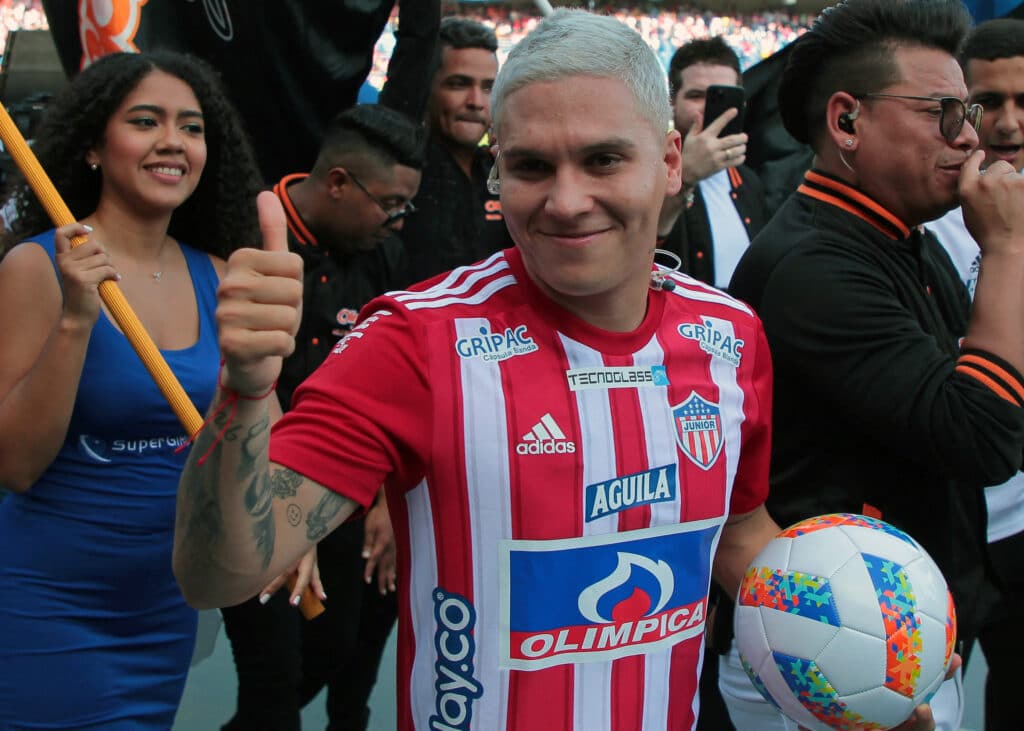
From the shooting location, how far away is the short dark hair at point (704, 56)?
174 inches

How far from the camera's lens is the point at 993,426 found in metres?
2.03

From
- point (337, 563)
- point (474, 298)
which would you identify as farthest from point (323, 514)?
point (337, 563)

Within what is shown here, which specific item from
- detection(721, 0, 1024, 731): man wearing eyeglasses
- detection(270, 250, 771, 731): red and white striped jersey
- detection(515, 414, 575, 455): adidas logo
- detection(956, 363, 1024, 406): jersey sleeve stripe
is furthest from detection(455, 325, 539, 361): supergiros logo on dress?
detection(956, 363, 1024, 406): jersey sleeve stripe

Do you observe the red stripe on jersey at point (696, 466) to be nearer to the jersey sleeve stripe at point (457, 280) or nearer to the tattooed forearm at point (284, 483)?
the jersey sleeve stripe at point (457, 280)

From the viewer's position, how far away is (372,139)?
3773mm

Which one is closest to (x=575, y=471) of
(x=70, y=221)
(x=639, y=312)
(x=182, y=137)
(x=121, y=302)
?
(x=639, y=312)

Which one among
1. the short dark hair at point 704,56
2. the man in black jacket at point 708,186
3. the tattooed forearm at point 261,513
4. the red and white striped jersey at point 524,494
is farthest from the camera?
the short dark hair at point 704,56

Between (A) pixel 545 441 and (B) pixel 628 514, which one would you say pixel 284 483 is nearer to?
(A) pixel 545 441

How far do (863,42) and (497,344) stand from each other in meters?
1.22

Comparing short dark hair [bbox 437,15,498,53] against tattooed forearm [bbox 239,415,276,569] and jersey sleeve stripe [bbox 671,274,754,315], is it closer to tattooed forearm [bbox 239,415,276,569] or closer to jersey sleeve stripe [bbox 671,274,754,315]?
jersey sleeve stripe [bbox 671,274,754,315]

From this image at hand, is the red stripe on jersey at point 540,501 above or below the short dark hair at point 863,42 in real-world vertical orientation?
below

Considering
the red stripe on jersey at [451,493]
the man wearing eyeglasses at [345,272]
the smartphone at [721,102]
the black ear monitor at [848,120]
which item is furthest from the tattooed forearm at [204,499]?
the smartphone at [721,102]

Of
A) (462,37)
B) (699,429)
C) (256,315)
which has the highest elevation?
(462,37)

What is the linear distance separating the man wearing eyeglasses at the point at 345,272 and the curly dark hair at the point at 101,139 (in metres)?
0.68
